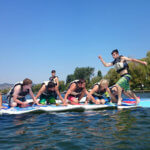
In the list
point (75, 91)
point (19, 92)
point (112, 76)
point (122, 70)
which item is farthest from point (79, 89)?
point (112, 76)

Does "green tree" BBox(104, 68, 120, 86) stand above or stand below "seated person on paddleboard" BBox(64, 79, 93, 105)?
above

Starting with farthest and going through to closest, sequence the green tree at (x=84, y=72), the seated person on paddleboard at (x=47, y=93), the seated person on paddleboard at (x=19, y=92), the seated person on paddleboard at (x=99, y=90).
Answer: the green tree at (x=84, y=72)
the seated person on paddleboard at (x=47, y=93)
the seated person on paddleboard at (x=99, y=90)
the seated person on paddleboard at (x=19, y=92)

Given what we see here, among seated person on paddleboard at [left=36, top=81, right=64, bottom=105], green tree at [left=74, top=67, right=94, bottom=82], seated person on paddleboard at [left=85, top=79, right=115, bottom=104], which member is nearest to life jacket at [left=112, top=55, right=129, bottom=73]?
seated person on paddleboard at [left=85, top=79, right=115, bottom=104]

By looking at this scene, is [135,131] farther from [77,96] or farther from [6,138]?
[77,96]

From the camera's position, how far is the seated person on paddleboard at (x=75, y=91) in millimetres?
7125

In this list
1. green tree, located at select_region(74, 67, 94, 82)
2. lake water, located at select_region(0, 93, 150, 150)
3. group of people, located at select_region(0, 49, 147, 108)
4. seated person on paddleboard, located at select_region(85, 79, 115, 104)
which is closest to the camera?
lake water, located at select_region(0, 93, 150, 150)

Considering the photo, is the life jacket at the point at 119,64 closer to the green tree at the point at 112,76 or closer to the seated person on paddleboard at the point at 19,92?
the seated person on paddleboard at the point at 19,92

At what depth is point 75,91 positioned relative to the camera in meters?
7.60

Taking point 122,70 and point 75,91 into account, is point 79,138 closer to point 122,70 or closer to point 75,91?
point 75,91

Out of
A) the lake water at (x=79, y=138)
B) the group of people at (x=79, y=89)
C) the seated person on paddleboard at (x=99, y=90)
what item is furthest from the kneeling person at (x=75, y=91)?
the lake water at (x=79, y=138)

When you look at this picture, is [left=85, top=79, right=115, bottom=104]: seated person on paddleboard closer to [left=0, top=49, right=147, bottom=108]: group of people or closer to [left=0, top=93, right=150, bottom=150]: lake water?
[left=0, top=49, right=147, bottom=108]: group of people

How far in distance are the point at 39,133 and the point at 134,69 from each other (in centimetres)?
3338

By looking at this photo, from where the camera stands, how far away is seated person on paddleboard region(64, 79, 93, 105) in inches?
281

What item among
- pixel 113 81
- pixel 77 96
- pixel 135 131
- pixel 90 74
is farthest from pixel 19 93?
→ pixel 90 74
